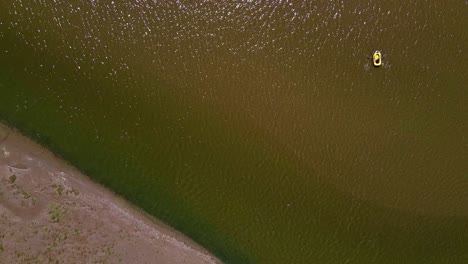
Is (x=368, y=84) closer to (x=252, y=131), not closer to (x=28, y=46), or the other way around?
(x=252, y=131)

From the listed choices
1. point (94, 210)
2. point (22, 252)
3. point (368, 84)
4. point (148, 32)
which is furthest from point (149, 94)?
point (368, 84)

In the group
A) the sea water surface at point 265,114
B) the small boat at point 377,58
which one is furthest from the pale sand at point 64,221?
the small boat at point 377,58

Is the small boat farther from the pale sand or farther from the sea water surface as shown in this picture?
the pale sand

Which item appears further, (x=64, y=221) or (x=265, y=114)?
(x=265, y=114)

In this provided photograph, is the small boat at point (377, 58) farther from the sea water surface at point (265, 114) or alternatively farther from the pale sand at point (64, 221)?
the pale sand at point (64, 221)

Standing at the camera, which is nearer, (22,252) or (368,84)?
(22,252)

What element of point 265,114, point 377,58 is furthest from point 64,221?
point 377,58

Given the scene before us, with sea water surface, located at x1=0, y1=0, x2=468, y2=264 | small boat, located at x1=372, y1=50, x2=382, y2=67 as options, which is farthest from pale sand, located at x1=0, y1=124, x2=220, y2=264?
small boat, located at x1=372, y1=50, x2=382, y2=67

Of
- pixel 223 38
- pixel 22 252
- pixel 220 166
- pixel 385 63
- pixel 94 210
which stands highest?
pixel 385 63

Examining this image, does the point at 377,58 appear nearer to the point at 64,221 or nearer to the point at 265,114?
the point at 265,114
